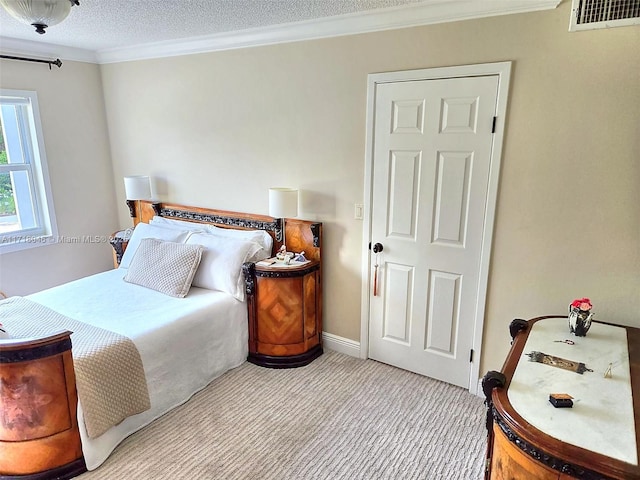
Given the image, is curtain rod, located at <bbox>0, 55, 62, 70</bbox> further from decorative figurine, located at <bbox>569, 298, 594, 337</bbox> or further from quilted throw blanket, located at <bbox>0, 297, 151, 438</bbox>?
decorative figurine, located at <bbox>569, 298, 594, 337</bbox>

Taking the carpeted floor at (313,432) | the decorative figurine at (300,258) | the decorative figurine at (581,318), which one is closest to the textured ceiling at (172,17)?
the decorative figurine at (300,258)

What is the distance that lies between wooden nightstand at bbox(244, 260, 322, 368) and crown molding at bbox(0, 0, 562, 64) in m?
1.71

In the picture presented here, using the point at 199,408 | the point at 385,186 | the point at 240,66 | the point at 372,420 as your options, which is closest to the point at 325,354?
the point at 372,420

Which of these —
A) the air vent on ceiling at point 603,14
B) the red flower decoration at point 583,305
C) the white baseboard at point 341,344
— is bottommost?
the white baseboard at point 341,344

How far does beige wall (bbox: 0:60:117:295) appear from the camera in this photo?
3703mm

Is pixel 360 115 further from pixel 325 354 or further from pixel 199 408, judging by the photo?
pixel 199 408

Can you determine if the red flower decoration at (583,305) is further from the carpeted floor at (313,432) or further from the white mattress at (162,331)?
the white mattress at (162,331)

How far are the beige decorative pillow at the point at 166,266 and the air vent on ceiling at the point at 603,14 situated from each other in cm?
279

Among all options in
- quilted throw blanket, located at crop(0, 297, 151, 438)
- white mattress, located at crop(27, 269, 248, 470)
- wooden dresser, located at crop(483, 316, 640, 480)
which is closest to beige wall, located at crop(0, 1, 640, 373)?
wooden dresser, located at crop(483, 316, 640, 480)

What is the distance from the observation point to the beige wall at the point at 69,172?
3703 mm

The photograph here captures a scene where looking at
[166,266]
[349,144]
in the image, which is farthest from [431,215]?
[166,266]

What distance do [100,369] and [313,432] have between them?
1.26 m

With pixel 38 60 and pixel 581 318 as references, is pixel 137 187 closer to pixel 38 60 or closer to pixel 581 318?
pixel 38 60

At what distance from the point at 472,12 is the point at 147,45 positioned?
2851 millimetres
